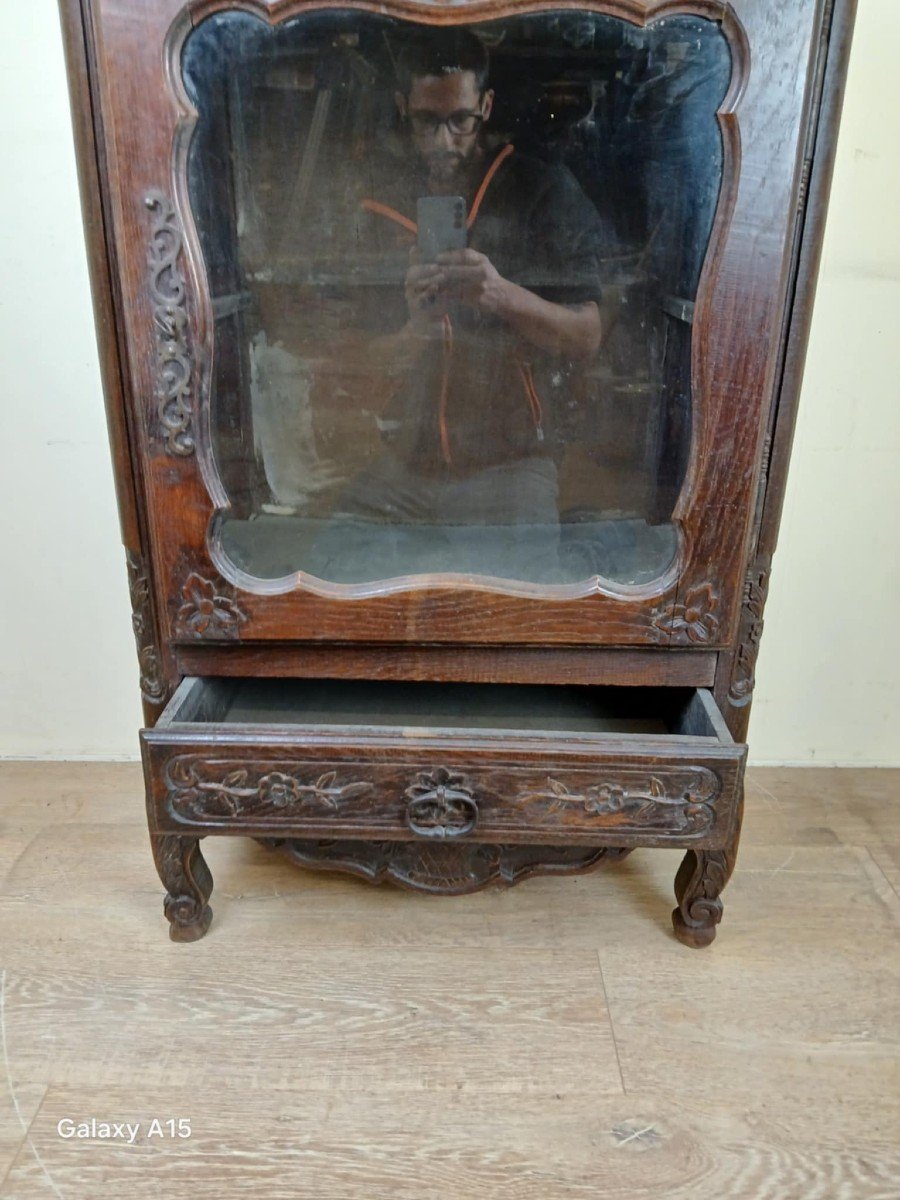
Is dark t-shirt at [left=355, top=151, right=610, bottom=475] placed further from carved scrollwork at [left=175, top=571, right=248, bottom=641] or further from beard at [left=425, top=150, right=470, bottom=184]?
carved scrollwork at [left=175, top=571, right=248, bottom=641]

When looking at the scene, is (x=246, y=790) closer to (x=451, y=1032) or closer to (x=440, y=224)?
(x=451, y=1032)

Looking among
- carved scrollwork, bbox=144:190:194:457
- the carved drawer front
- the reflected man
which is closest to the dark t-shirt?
the reflected man

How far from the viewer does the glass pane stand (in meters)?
0.71

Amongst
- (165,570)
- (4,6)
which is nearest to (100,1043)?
(165,570)

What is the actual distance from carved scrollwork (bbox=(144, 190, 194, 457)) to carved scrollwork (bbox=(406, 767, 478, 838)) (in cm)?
33

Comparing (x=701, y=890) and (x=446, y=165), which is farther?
(x=701, y=890)

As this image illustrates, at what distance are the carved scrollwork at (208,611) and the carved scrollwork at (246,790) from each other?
11 cm

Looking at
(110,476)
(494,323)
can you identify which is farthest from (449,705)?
(110,476)

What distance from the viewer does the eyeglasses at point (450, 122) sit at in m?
0.74

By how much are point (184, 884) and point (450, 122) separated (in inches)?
27.3

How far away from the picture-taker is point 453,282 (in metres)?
0.78

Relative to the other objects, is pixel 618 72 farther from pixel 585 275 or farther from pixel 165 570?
pixel 165 570

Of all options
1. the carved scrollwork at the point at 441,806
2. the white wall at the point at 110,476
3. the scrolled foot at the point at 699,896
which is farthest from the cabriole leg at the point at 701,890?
the white wall at the point at 110,476

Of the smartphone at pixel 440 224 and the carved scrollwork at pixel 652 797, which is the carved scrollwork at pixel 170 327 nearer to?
the smartphone at pixel 440 224
